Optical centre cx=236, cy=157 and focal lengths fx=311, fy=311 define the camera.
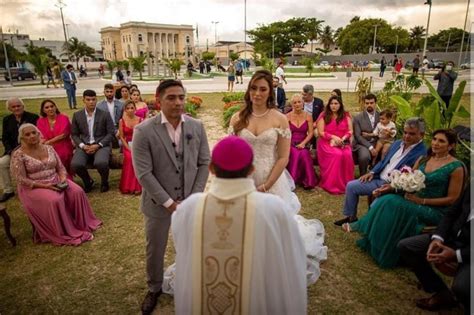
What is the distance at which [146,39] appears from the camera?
329ft

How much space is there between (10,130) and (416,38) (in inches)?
3971

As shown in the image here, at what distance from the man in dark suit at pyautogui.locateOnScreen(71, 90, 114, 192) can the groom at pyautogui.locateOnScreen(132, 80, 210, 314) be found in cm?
375

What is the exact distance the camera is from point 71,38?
240ft

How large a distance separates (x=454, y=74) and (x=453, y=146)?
11.7 meters

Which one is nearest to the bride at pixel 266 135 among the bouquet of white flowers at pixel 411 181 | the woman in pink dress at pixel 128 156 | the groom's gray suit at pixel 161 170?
the groom's gray suit at pixel 161 170

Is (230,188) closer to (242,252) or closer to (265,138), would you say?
(242,252)

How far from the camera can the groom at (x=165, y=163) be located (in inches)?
113

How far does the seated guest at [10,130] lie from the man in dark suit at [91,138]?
88 cm

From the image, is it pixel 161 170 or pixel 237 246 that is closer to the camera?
pixel 237 246

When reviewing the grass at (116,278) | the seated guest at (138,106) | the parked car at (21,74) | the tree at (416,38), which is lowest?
the grass at (116,278)

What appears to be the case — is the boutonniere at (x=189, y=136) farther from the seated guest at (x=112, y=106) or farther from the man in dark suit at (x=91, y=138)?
the seated guest at (x=112, y=106)

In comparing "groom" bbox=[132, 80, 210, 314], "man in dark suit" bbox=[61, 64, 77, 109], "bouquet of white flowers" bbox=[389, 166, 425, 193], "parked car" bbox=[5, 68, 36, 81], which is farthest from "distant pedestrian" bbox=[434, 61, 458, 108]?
"parked car" bbox=[5, 68, 36, 81]

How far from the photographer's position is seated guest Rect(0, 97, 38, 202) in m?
6.17

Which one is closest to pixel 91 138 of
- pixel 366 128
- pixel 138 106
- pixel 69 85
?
pixel 138 106
